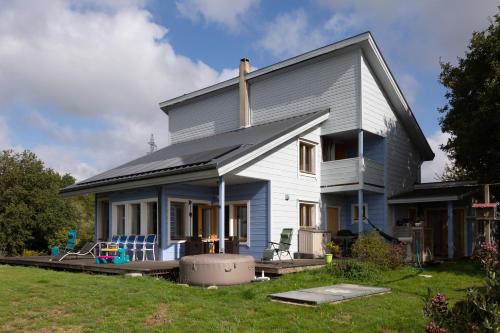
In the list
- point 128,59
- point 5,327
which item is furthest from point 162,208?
point 5,327

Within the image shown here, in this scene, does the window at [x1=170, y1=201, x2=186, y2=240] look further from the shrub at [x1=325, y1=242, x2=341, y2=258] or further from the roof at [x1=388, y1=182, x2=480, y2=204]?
the roof at [x1=388, y1=182, x2=480, y2=204]

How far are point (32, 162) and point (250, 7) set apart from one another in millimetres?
19448

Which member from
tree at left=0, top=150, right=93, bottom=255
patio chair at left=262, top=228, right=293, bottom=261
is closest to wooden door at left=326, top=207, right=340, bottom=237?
patio chair at left=262, top=228, right=293, bottom=261

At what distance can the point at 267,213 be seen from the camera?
15.9 m

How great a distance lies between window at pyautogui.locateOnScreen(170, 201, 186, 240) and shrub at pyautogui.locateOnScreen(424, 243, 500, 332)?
13131mm

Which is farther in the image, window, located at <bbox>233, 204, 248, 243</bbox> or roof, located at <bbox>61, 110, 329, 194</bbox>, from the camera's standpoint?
window, located at <bbox>233, 204, 248, 243</bbox>

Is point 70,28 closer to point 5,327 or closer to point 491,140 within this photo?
point 5,327

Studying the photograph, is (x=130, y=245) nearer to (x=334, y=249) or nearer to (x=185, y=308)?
(x=334, y=249)

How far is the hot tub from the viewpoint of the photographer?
37.7ft

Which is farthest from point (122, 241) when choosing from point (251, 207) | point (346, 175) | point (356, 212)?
point (356, 212)

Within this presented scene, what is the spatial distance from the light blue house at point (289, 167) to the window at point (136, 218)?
37mm

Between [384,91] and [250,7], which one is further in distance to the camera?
[384,91]

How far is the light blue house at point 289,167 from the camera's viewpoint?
15914 mm

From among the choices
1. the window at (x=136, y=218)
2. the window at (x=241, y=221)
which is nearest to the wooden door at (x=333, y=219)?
the window at (x=241, y=221)
